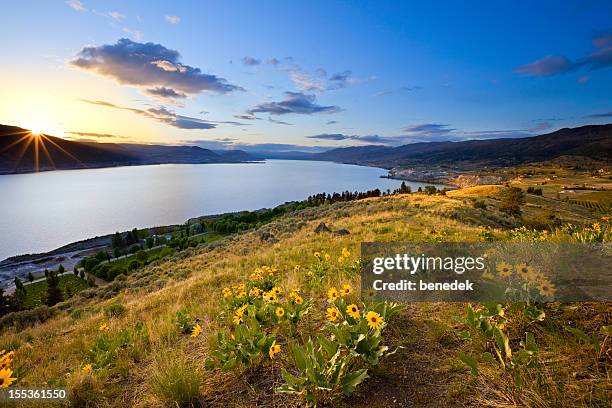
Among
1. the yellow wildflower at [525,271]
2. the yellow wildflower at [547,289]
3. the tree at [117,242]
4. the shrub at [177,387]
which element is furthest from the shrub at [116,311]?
the tree at [117,242]

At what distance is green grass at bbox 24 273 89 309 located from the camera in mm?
44031

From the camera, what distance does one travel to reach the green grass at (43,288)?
144ft

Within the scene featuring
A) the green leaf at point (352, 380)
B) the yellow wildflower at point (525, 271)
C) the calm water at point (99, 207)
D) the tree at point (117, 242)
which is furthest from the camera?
the calm water at point (99, 207)

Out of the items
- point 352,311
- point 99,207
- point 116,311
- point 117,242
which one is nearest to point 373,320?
point 352,311

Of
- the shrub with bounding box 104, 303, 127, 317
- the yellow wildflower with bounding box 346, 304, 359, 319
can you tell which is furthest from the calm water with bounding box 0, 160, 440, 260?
the yellow wildflower with bounding box 346, 304, 359, 319

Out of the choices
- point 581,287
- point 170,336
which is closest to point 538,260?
point 581,287

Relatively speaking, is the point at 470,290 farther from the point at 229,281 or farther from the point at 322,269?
the point at 229,281

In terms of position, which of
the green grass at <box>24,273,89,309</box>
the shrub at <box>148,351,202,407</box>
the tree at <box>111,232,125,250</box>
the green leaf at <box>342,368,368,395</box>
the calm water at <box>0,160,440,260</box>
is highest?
the green leaf at <box>342,368,368,395</box>

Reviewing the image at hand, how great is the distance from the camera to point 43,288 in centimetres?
4956

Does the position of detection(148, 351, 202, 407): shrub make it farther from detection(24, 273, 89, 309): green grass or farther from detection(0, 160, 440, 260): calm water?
detection(0, 160, 440, 260): calm water

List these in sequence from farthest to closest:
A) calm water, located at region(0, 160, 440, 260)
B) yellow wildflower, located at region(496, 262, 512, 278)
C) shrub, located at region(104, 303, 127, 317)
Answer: calm water, located at region(0, 160, 440, 260) < shrub, located at region(104, 303, 127, 317) < yellow wildflower, located at region(496, 262, 512, 278)

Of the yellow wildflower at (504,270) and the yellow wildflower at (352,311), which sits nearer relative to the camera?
the yellow wildflower at (352,311)

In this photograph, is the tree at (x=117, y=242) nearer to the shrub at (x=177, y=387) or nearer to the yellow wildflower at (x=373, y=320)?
the shrub at (x=177, y=387)

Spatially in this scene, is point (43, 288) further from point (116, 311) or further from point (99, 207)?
point (99, 207)
